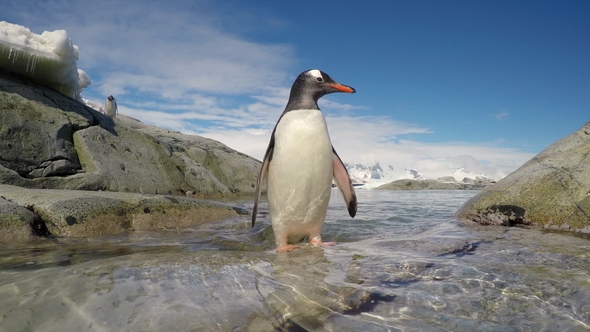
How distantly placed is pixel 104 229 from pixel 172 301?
406cm

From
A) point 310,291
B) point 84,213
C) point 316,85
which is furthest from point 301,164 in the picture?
point 84,213

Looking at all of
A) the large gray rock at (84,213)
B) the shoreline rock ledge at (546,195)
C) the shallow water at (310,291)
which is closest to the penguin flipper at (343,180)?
the shallow water at (310,291)

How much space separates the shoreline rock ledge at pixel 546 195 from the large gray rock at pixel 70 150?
785 centimetres

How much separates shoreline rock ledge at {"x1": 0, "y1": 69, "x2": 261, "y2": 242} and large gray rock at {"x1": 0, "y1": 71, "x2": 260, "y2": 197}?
2 cm

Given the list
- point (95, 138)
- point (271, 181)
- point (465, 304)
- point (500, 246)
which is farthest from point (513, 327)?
point (95, 138)

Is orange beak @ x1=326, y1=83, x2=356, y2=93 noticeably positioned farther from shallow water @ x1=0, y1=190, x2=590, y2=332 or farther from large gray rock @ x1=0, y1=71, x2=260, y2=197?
large gray rock @ x1=0, y1=71, x2=260, y2=197

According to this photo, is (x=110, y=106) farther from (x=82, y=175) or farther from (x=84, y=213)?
(x=84, y=213)

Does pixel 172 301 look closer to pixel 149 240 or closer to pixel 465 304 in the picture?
pixel 465 304

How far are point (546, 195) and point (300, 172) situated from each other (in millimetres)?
4195

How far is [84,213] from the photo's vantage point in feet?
17.6

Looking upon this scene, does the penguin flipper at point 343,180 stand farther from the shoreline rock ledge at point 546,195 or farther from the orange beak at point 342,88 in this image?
the shoreline rock ledge at point 546,195

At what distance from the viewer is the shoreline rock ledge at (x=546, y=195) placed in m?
5.51

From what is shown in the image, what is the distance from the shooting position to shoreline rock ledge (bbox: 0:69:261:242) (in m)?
5.25

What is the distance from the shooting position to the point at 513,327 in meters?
1.73
